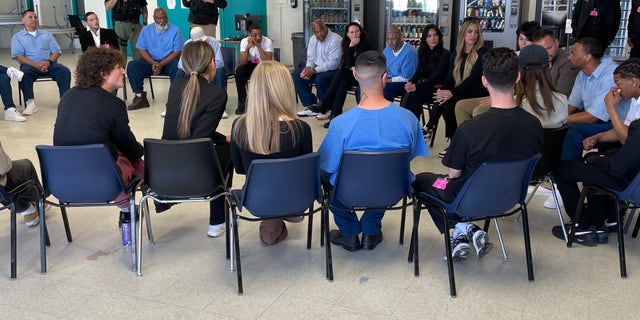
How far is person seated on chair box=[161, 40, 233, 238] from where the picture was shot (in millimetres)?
3135

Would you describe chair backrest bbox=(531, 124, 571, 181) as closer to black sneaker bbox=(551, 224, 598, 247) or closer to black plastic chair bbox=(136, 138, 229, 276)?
black sneaker bbox=(551, 224, 598, 247)

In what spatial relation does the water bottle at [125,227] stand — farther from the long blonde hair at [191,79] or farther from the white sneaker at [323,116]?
the white sneaker at [323,116]

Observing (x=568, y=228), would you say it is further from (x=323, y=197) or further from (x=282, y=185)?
(x=282, y=185)

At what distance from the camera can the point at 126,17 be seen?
342 inches

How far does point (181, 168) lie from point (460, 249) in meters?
1.45

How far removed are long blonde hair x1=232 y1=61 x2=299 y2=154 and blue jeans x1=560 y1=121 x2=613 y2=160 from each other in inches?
75.5

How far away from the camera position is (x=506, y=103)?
2.73 metres

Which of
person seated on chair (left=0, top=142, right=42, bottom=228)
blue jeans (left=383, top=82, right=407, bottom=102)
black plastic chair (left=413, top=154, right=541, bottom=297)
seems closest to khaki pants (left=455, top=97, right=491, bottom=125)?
blue jeans (left=383, top=82, right=407, bottom=102)

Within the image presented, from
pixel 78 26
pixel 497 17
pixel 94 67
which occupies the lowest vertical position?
pixel 94 67

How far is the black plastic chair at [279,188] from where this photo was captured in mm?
2590

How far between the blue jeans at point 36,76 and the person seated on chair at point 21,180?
3773mm

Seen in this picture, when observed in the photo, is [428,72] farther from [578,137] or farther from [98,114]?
[98,114]

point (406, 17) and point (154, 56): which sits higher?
point (406, 17)

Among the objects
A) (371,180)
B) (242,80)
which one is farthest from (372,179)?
(242,80)
